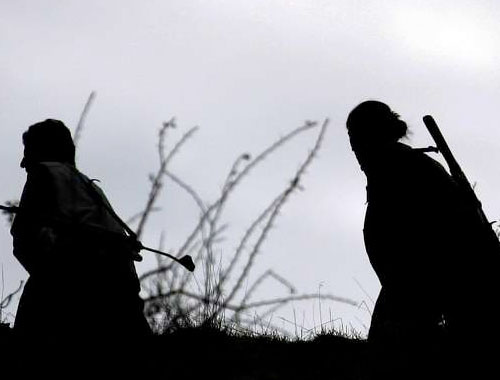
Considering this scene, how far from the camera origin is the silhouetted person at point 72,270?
3.69 meters

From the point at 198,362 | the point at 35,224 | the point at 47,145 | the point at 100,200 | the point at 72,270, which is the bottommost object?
the point at 198,362

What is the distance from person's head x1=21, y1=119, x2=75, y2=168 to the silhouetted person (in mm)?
169

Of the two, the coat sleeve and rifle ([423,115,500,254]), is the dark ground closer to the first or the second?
the coat sleeve

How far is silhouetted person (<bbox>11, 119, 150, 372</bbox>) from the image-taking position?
3689mm

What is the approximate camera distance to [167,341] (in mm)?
3971

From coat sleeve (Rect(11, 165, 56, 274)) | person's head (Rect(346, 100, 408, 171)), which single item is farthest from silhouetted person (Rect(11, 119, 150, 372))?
person's head (Rect(346, 100, 408, 171))

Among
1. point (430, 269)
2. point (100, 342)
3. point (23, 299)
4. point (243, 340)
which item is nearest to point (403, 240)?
point (430, 269)

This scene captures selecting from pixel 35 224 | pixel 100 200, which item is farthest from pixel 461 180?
pixel 35 224

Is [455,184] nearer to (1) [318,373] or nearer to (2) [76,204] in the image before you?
(1) [318,373]

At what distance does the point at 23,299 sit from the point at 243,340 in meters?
1.35

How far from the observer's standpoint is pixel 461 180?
4.12 metres

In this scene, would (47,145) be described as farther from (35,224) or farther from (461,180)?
(461,180)

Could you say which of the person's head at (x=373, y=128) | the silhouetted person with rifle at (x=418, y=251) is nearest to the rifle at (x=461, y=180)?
the silhouetted person with rifle at (x=418, y=251)

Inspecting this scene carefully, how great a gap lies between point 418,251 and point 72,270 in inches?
62.2
